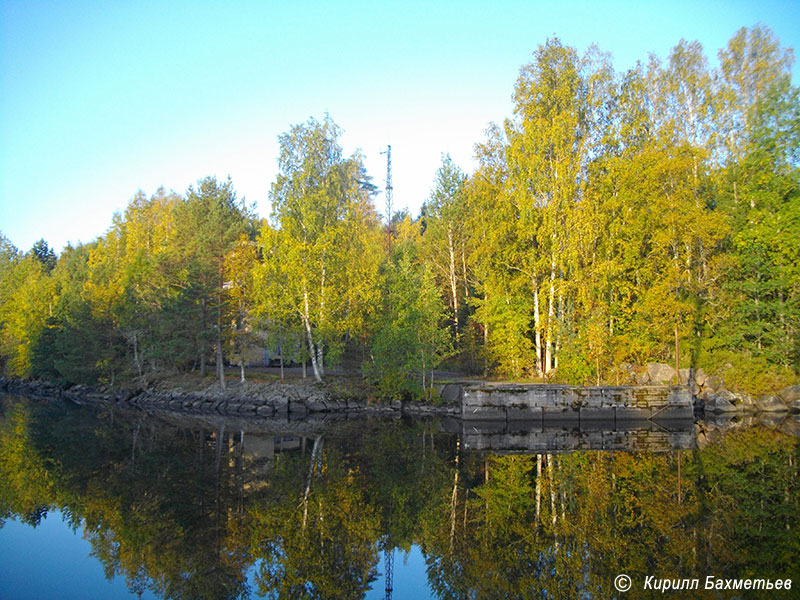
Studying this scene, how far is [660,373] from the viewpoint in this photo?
30.0 m

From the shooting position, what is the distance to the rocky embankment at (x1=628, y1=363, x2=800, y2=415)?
95.9 feet

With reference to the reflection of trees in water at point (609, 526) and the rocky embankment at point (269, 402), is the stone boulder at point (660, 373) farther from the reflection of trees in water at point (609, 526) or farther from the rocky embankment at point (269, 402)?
the reflection of trees in water at point (609, 526)

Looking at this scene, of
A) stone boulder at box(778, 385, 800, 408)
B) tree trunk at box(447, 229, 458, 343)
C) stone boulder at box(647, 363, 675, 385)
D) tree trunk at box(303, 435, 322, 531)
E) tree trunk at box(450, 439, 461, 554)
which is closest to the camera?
tree trunk at box(450, 439, 461, 554)

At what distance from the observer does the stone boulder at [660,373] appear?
29.8 metres

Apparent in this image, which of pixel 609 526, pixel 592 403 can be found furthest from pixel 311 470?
pixel 592 403

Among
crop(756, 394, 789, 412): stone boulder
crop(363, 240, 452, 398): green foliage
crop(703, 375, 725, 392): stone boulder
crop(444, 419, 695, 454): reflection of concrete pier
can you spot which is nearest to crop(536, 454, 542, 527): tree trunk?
crop(444, 419, 695, 454): reflection of concrete pier

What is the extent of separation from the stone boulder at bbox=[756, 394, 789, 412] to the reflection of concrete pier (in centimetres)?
570

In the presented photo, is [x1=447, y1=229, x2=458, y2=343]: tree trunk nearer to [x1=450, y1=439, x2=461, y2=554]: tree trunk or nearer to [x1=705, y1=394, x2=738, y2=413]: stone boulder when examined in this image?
[x1=705, y1=394, x2=738, y2=413]: stone boulder

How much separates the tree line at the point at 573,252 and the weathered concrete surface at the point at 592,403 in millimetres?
2388

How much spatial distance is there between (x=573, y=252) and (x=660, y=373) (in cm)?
745

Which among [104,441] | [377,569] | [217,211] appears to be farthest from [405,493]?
[217,211]

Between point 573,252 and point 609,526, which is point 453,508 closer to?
point 609,526

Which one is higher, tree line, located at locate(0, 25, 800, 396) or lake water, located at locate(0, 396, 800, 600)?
tree line, located at locate(0, 25, 800, 396)

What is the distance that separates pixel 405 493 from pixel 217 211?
101 feet
